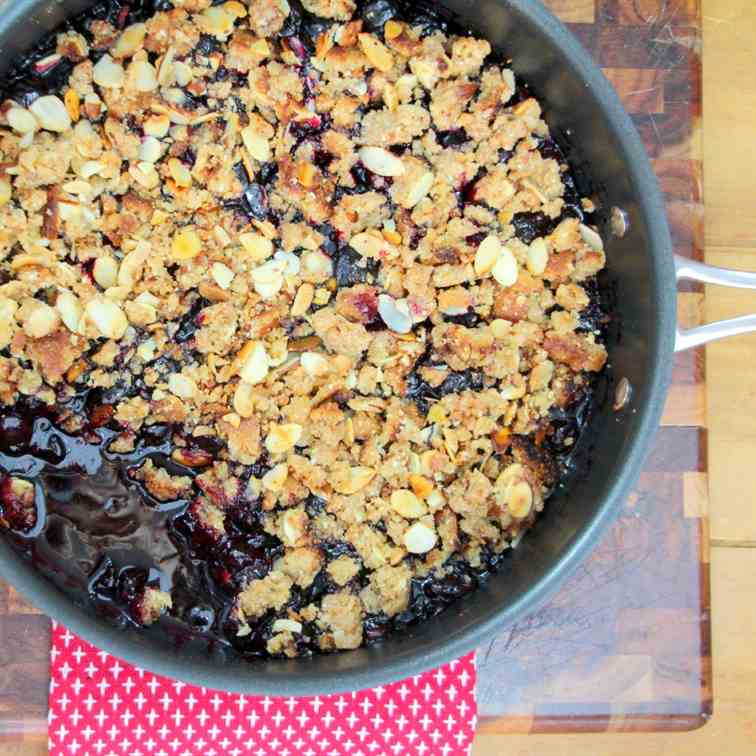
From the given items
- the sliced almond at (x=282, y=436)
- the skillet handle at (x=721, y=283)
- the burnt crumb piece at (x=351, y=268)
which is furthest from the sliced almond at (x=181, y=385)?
the skillet handle at (x=721, y=283)

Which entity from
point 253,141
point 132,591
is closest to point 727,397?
point 253,141

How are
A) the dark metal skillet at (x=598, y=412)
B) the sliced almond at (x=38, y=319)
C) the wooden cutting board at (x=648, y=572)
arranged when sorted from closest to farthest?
the dark metal skillet at (x=598, y=412) < the sliced almond at (x=38, y=319) < the wooden cutting board at (x=648, y=572)

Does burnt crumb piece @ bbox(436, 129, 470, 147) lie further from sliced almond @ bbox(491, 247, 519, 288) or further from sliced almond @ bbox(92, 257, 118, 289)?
sliced almond @ bbox(92, 257, 118, 289)

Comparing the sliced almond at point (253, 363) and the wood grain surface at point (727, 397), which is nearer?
Result: the sliced almond at point (253, 363)

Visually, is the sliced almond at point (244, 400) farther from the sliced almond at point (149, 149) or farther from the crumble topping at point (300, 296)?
the sliced almond at point (149, 149)

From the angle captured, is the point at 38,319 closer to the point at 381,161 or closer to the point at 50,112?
the point at 50,112
